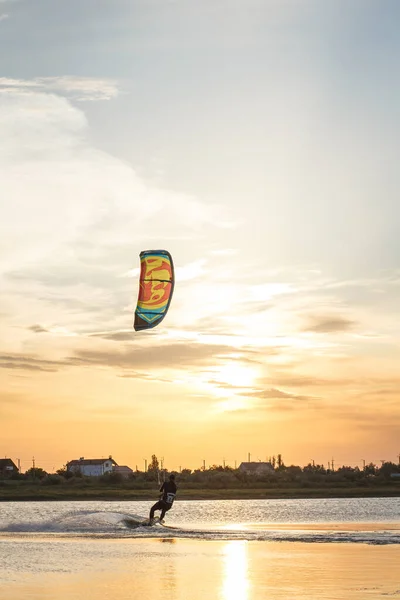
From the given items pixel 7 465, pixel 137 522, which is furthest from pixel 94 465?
pixel 137 522

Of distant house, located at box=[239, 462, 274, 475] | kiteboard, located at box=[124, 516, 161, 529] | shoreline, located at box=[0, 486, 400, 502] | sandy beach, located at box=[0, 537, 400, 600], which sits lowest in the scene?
sandy beach, located at box=[0, 537, 400, 600]

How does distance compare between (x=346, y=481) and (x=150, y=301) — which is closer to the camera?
(x=150, y=301)

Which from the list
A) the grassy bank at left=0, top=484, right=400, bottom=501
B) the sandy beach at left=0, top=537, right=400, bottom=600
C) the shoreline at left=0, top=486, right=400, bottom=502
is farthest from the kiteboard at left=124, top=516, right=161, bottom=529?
the grassy bank at left=0, top=484, right=400, bottom=501

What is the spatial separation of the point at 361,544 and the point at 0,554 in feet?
25.3

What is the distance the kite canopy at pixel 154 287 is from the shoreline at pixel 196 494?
130 feet

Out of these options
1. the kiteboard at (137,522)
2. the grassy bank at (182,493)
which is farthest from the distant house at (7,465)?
the kiteboard at (137,522)

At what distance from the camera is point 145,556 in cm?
1948

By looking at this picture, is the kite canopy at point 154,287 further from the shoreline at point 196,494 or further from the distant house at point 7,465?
the distant house at point 7,465

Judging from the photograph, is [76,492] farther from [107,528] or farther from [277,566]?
[277,566]

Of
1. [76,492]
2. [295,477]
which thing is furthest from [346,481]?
[76,492]

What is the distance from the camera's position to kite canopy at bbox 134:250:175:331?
27.6m

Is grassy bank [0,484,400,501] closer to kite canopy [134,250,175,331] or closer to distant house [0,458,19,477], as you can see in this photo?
kite canopy [134,250,175,331]

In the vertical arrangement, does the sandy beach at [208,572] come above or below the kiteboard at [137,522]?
below

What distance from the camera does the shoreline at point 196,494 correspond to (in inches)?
2685
